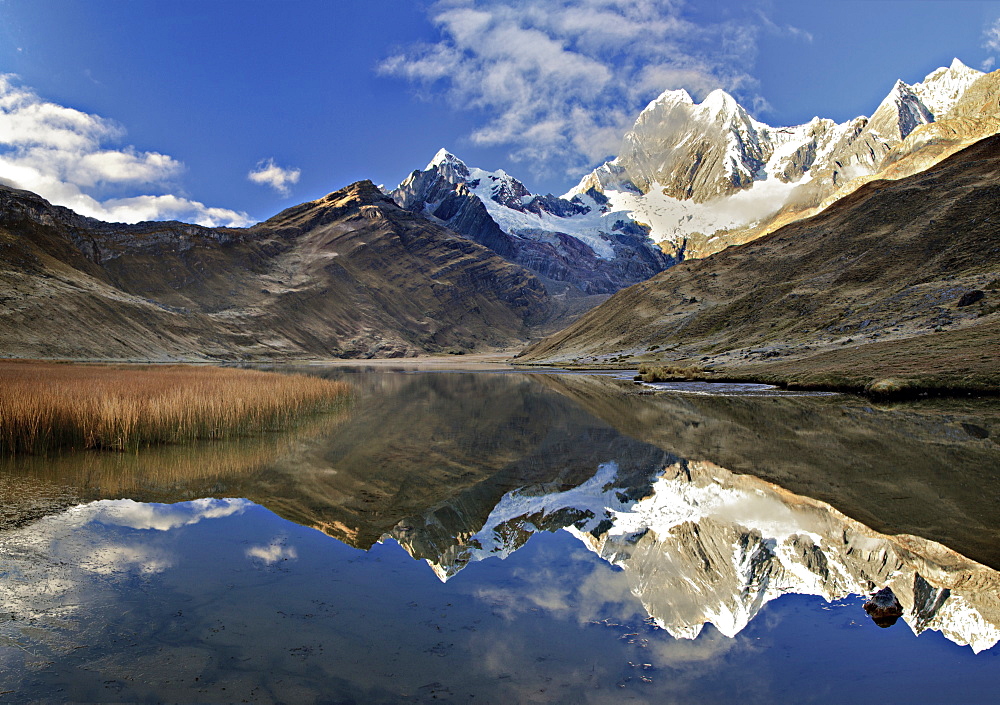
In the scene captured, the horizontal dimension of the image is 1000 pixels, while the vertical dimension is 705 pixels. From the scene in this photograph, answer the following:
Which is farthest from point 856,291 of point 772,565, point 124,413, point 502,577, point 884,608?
point 124,413

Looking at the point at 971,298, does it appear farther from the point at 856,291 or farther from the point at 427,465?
the point at 427,465

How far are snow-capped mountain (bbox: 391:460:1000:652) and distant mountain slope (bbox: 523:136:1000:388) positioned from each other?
67.6ft

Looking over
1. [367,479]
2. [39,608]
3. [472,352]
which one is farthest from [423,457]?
[472,352]

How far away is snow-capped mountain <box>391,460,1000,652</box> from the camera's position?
6.73m

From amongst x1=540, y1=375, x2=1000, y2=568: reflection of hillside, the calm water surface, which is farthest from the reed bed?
the calm water surface

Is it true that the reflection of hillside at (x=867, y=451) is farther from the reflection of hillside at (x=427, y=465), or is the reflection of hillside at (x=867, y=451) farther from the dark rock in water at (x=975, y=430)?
the reflection of hillside at (x=427, y=465)

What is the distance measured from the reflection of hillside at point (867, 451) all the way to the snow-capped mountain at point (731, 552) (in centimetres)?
77

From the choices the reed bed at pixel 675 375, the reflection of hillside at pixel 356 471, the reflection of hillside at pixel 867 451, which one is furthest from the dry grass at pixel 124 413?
the reed bed at pixel 675 375

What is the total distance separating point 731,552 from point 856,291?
55.8 metres

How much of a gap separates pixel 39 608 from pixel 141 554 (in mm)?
1896

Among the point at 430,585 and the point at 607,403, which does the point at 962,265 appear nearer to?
the point at 607,403

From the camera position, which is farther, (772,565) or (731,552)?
(731,552)

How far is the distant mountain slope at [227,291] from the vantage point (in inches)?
3327

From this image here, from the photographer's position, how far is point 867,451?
15.4 meters
